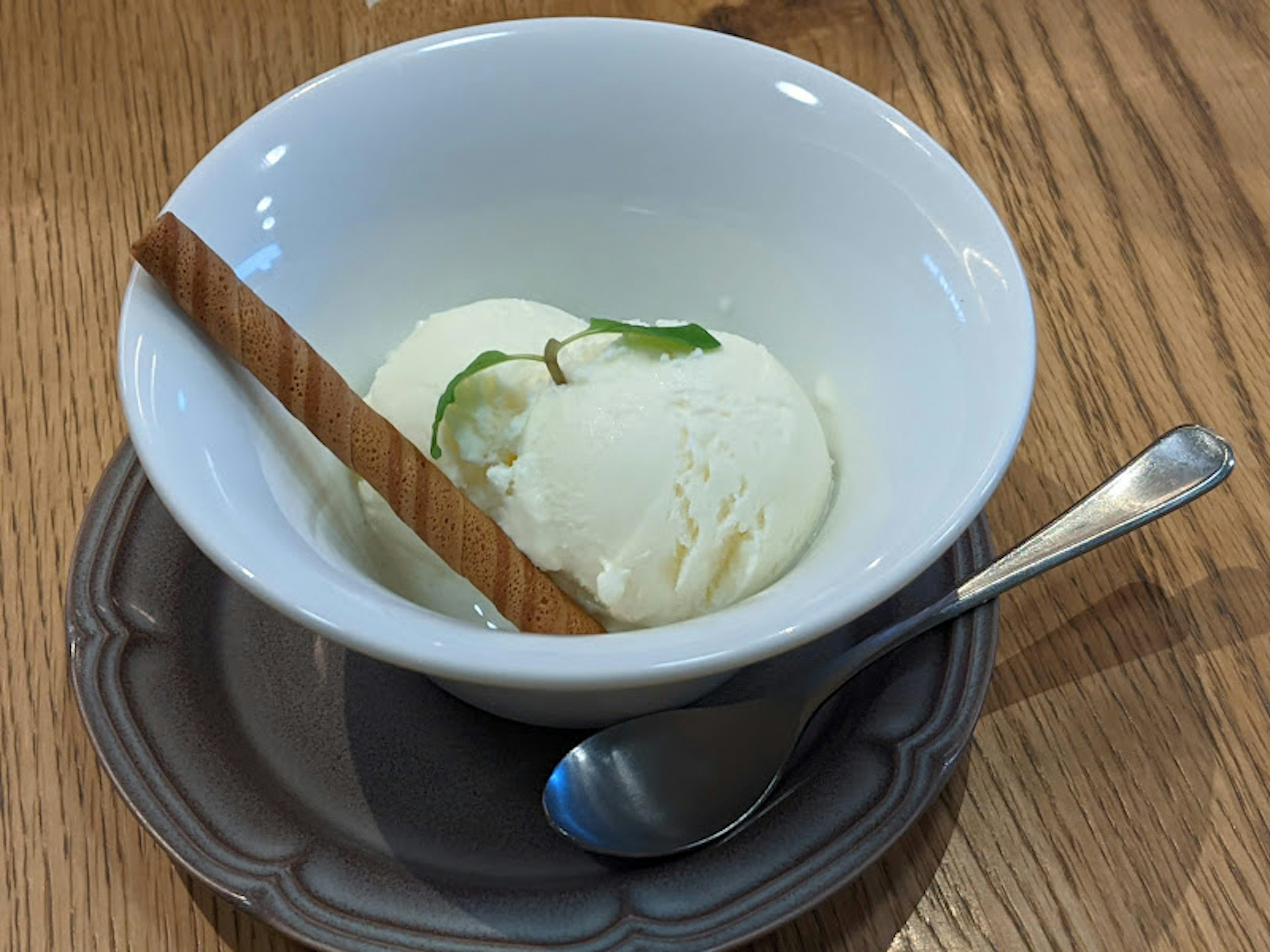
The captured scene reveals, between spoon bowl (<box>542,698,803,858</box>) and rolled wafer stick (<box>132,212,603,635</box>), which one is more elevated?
rolled wafer stick (<box>132,212,603,635</box>)

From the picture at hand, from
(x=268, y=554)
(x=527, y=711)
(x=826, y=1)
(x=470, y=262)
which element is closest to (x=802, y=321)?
(x=470, y=262)

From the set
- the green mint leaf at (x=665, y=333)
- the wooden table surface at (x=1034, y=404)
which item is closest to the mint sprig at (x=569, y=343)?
the green mint leaf at (x=665, y=333)

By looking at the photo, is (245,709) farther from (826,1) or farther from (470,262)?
(826,1)

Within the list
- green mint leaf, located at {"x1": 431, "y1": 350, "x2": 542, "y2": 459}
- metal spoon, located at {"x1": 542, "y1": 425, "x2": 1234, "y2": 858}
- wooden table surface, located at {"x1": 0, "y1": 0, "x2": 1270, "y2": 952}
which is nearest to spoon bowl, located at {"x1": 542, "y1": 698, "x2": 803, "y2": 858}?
metal spoon, located at {"x1": 542, "y1": 425, "x2": 1234, "y2": 858}

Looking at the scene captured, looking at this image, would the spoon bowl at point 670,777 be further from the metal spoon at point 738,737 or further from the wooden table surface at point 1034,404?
the wooden table surface at point 1034,404

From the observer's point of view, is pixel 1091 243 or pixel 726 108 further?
pixel 1091 243

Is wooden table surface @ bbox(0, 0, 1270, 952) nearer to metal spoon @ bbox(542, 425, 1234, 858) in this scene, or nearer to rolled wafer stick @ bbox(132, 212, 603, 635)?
metal spoon @ bbox(542, 425, 1234, 858)
